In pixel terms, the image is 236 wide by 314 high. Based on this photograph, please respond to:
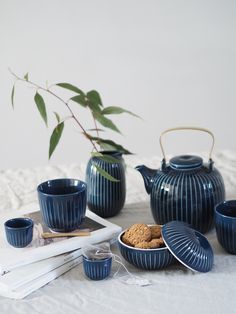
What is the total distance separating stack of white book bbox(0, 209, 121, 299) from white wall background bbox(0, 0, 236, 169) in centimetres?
144

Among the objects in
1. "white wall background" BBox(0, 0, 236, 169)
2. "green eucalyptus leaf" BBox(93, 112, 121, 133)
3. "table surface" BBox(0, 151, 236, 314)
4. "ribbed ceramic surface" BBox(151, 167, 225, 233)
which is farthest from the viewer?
"white wall background" BBox(0, 0, 236, 169)

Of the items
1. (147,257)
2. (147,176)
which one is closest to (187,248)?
(147,257)

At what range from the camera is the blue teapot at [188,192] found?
111cm

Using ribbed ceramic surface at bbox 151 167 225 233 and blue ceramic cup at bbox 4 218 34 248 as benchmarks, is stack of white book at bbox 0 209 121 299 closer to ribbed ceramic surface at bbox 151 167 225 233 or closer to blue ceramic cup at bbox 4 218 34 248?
blue ceramic cup at bbox 4 218 34 248

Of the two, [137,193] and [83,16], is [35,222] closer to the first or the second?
[137,193]

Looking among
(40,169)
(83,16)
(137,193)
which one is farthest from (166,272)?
(83,16)

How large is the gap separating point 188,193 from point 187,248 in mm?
179

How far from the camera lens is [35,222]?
1.11 meters

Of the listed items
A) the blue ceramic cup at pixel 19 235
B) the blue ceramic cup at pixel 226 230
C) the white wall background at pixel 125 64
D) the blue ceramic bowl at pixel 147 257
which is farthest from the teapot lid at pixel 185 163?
the white wall background at pixel 125 64

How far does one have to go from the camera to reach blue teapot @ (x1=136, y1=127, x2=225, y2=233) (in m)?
1.11

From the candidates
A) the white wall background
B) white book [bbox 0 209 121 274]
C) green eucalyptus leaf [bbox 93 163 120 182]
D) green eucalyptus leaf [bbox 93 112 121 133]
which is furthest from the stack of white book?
the white wall background

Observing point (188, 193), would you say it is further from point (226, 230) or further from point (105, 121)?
point (105, 121)

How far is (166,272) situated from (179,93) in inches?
66.0

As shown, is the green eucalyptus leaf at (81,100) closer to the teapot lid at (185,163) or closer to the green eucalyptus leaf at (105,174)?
the green eucalyptus leaf at (105,174)
